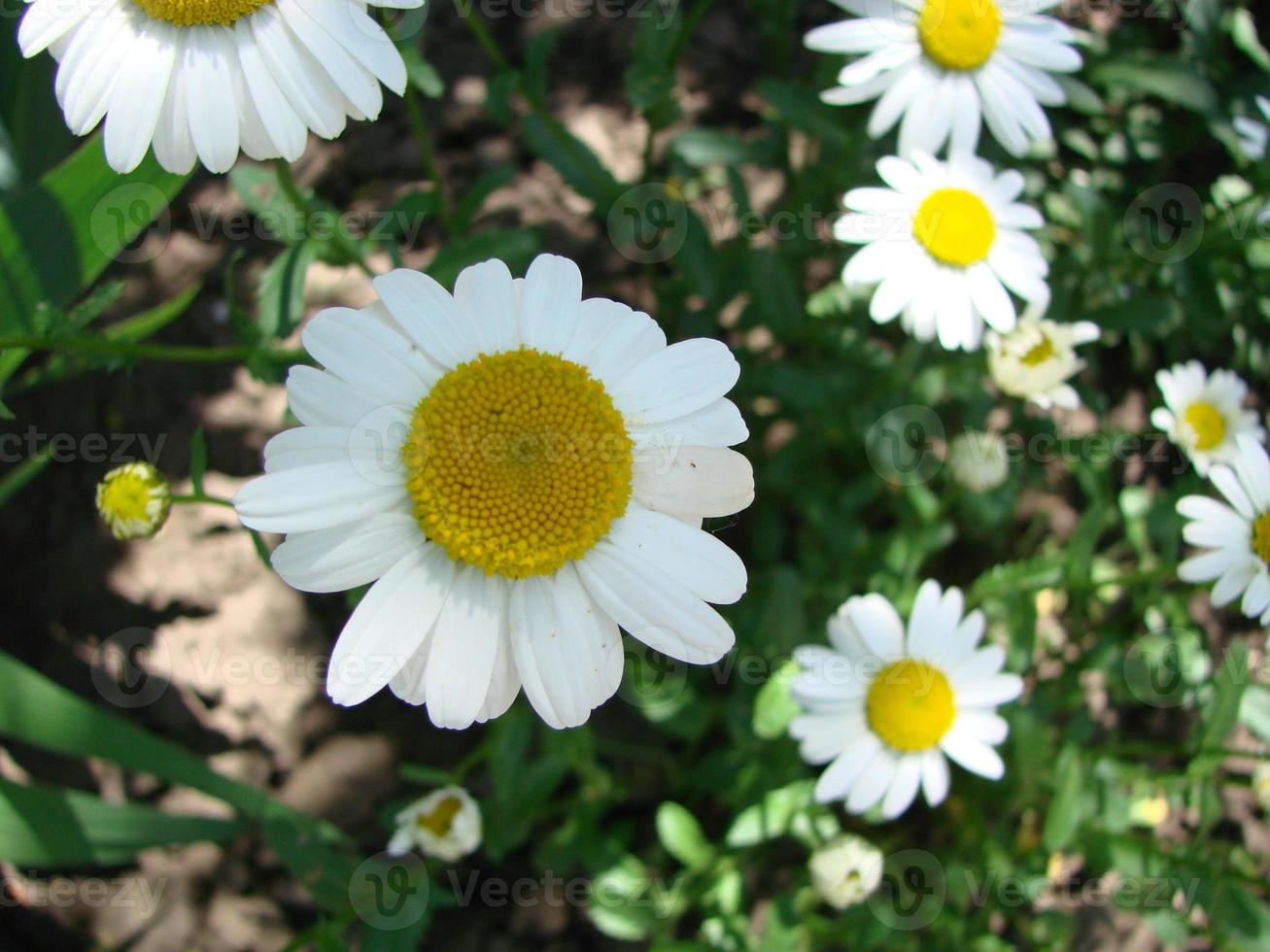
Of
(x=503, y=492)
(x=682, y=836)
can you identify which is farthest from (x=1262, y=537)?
(x=503, y=492)

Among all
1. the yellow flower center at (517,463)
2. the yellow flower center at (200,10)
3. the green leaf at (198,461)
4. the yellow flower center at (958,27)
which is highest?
the yellow flower center at (200,10)

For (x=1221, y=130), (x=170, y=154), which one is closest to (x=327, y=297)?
(x=170, y=154)

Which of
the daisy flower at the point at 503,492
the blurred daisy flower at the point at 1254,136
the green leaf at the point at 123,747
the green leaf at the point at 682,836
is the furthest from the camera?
the blurred daisy flower at the point at 1254,136

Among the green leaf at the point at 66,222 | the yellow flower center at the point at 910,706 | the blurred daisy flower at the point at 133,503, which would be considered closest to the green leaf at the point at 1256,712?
the yellow flower center at the point at 910,706

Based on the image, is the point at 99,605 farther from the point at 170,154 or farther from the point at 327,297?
the point at 170,154

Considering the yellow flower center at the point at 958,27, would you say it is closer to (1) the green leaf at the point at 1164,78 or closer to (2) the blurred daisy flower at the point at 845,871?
(1) the green leaf at the point at 1164,78

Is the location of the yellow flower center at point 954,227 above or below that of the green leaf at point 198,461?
below
